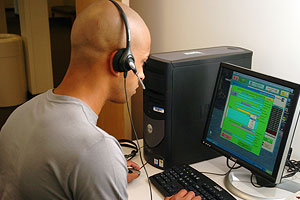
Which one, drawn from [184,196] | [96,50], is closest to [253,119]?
[184,196]

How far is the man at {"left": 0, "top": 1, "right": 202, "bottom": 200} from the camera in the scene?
2.93 ft

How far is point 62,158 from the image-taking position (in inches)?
35.2

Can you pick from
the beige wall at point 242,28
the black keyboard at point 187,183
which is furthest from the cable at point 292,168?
the black keyboard at point 187,183

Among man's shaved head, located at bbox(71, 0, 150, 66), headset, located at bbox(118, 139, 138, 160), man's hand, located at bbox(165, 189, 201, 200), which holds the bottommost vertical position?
headset, located at bbox(118, 139, 138, 160)

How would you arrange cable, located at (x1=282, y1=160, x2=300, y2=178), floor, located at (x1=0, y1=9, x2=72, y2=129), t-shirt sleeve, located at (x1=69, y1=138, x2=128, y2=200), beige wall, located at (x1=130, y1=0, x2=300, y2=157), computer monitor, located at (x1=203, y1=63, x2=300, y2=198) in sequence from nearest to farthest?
t-shirt sleeve, located at (x1=69, y1=138, x2=128, y2=200) < computer monitor, located at (x1=203, y1=63, x2=300, y2=198) < cable, located at (x1=282, y1=160, x2=300, y2=178) < beige wall, located at (x1=130, y1=0, x2=300, y2=157) < floor, located at (x1=0, y1=9, x2=72, y2=129)

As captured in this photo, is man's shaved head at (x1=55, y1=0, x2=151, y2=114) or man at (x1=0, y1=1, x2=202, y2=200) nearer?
man at (x1=0, y1=1, x2=202, y2=200)

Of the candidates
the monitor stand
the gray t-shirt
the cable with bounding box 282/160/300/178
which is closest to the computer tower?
the monitor stand

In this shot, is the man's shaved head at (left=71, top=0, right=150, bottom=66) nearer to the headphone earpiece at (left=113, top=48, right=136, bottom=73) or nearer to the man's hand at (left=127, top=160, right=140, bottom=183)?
the headphone earpiece at (left=113, top=48, right=136, bottom=73)

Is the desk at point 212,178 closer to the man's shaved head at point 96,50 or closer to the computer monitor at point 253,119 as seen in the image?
the computer monitor at point 253,119

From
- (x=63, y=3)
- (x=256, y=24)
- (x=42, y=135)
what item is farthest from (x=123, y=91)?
(x=63, y=3)

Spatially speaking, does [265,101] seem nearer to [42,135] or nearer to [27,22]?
[42,135]

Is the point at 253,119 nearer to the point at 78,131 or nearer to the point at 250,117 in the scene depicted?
the point at 250,117

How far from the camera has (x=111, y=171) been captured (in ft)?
2.94

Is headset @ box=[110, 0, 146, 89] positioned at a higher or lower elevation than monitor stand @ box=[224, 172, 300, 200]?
higher
